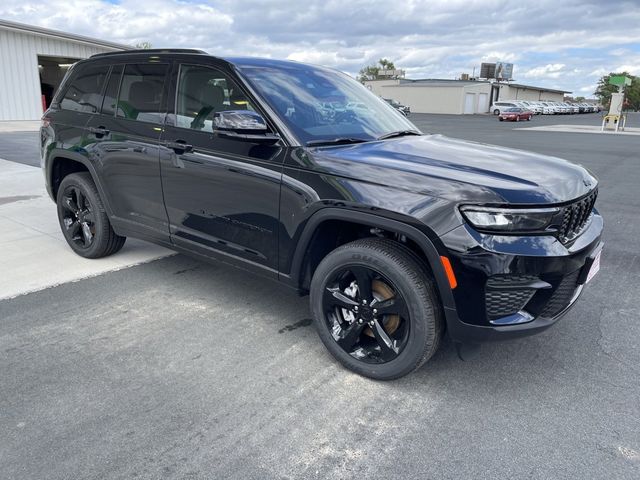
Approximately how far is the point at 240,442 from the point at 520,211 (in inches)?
69.3

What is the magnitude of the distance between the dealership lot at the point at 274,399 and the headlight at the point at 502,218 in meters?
0.99

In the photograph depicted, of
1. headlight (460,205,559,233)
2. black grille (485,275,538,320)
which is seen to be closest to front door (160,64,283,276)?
headlight (460,205,559,233)

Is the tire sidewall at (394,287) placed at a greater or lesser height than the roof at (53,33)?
lesser

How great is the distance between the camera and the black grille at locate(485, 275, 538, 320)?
2.60 meters

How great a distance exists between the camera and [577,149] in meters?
17.5

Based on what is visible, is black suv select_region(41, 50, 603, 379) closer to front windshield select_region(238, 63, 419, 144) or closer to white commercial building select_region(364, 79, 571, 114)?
front windshield select_region(238, 63, 419, 144)

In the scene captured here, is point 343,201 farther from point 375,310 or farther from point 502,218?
point 502,218

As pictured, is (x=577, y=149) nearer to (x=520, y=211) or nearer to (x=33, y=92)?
(x=520, y=211)

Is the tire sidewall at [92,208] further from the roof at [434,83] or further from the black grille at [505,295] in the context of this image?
the roof at [434,83]

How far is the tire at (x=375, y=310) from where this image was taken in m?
2.78

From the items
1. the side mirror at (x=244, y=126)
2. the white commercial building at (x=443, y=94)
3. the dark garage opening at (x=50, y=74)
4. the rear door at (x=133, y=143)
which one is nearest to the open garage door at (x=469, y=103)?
the white commercial building at (x=443, y=94)

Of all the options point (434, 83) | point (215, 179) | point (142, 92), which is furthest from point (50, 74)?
point (434, 83)

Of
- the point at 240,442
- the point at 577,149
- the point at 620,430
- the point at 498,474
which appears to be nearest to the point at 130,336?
the point at 240,442

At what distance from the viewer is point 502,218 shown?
8.45ft
